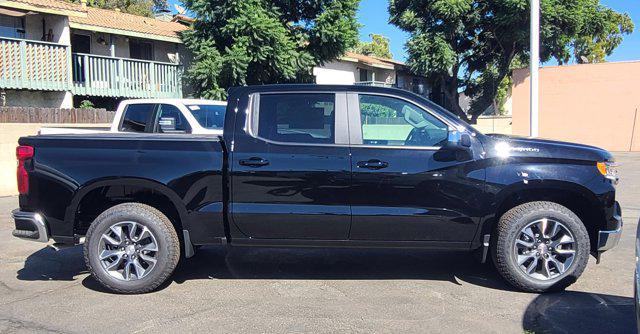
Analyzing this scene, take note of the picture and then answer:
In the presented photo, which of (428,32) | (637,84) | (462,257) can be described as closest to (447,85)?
(428,32)

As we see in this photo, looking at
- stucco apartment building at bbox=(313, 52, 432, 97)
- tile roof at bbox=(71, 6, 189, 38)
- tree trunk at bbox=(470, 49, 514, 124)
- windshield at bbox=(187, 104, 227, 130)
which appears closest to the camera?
windshield at bbox=(187, 104, 227, 130)

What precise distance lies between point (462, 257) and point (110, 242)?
158 inches

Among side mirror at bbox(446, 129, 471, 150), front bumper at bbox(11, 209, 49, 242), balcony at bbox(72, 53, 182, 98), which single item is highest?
balcony at bbox(72, 53, 182, 98)

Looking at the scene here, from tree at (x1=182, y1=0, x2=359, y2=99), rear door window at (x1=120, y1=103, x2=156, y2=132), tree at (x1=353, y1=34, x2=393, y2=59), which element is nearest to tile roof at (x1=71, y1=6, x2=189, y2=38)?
tree at (x1=182, y1=0, x2=359, y2=99)

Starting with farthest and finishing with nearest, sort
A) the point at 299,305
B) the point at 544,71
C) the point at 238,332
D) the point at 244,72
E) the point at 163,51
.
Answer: the point at 544,71 < the point at 163,51 < the point at 244,72 < the point at 299,305 < the point at 238,332

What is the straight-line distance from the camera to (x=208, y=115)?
923cm

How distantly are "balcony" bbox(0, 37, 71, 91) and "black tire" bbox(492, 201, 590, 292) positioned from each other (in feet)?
53.6

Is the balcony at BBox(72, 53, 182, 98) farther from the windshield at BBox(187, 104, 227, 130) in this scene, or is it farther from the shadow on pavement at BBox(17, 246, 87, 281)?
the shadow on pavement at BBox(17, 246, 87, 281)

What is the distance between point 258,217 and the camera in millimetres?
5008

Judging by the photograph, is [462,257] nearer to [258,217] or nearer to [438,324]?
[438,324]

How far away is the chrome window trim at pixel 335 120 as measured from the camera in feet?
16.5

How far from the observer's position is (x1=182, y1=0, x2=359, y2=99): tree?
17.9 m

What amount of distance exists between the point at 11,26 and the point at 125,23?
4.17m

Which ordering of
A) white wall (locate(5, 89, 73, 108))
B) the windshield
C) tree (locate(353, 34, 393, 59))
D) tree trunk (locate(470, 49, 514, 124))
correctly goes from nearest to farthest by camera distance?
the windshield
white wall (locate(5, 89, 73, 108))
tree trunk (locate(470, 49, 514, 124))
tree (locate(353, 34, 393, 59))
